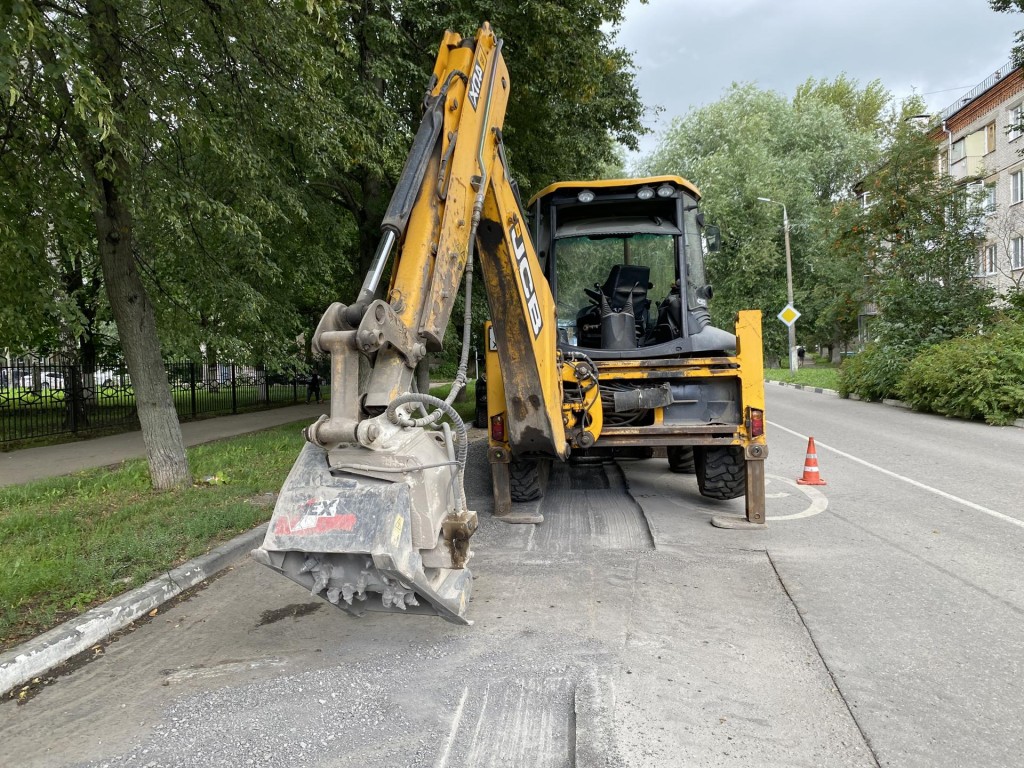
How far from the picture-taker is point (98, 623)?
411cm

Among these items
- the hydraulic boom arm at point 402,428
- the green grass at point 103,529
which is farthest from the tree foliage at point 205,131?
the hydraulic boom arm at point 402,428

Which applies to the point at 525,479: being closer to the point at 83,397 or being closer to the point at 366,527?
the point at 366,527

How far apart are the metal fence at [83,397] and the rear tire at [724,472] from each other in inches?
349

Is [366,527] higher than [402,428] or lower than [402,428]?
lower

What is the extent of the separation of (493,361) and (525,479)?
145cm

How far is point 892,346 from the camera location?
778 inches

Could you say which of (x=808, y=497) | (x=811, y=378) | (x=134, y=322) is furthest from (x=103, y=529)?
(x=811, y=378)

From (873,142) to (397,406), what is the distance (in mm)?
44211

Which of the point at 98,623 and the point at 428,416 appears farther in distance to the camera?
the point at 98,623

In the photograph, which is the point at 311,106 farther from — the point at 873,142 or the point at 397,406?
the point at 873,142

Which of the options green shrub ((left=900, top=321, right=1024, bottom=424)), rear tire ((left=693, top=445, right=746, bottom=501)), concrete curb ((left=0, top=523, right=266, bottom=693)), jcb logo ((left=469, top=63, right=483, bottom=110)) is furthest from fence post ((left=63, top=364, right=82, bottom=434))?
green shrub ((left=900, top=321, right=1024, bottom=424))

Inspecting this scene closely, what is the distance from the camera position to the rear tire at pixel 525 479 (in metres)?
7.01

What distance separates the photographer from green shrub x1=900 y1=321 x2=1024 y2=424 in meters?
14.2

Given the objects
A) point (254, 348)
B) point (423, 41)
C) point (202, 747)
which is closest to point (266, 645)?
point (202, 747)
